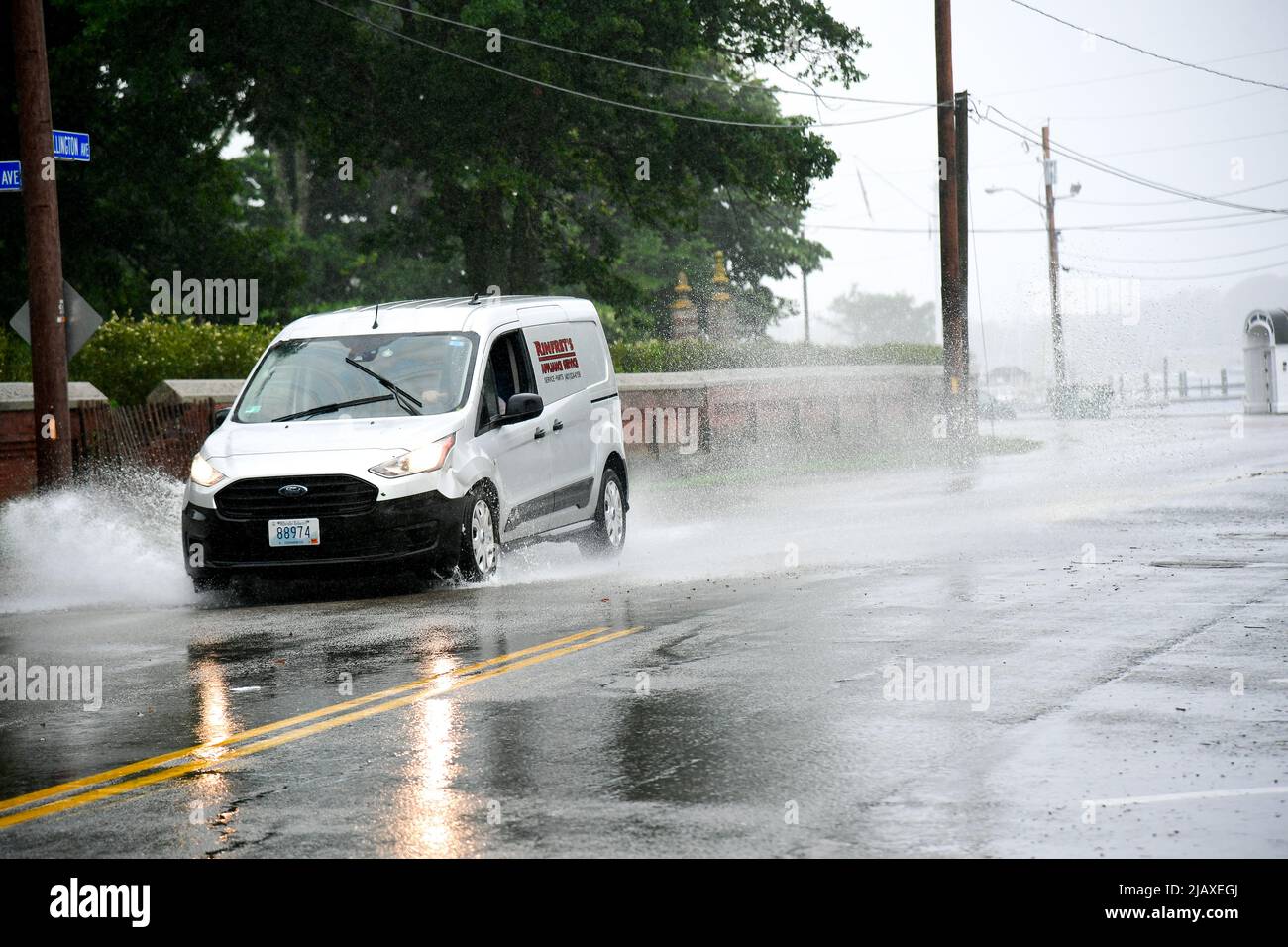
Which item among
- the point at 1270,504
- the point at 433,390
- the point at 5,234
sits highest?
the point at 5,234

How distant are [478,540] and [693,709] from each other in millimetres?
5315

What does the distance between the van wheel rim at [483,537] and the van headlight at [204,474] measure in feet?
6.25

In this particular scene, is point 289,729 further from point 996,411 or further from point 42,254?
point 996,411

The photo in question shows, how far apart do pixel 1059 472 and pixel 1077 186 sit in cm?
4166

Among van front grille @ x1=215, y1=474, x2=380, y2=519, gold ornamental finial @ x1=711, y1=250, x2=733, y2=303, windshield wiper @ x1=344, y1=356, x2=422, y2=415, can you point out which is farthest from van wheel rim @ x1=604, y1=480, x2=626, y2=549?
gold ornamental finial @ x1=711, y1=250, x2=733, y2=303

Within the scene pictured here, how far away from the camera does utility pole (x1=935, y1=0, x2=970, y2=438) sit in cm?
3112

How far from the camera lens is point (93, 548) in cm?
1645

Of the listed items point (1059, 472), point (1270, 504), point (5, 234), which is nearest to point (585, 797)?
point (1270, 504)

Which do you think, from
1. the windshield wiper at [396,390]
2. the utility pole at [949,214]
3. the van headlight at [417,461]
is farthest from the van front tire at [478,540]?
the utility pole at [949,214]

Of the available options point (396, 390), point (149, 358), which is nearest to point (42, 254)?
point (396, 390)

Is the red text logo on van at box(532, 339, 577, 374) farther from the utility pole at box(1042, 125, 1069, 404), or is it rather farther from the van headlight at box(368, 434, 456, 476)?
the utility pole at box(1042, 125, 1069, 404)

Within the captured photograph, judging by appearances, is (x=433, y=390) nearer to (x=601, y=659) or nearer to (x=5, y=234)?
(x=601, y=659)
